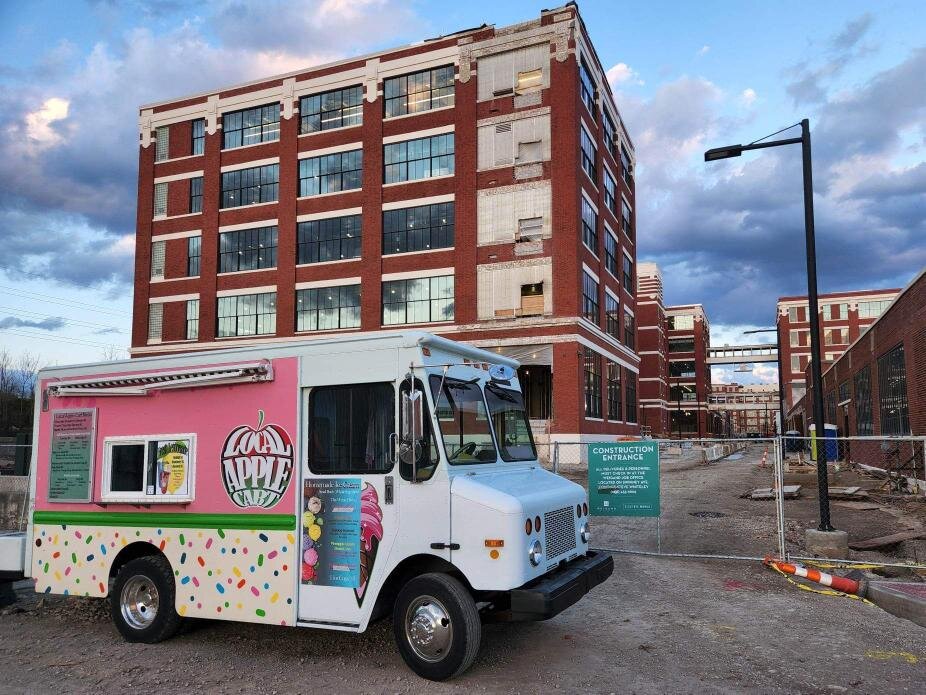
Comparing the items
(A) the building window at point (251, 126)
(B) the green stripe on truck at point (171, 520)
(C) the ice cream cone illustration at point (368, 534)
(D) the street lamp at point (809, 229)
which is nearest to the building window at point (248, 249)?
(A) the building window at point (251, 126)

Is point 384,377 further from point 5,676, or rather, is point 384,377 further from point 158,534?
point 5,676

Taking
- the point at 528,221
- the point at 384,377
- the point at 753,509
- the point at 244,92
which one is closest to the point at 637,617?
the point at 384,377

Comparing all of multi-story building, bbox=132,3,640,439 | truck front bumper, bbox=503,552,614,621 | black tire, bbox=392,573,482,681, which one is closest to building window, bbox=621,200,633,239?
multi-story building, bbox=132,3,640,439

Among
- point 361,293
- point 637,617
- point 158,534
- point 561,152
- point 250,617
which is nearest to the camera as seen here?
point 250,617

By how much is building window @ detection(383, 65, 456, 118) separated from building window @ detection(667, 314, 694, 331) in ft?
210

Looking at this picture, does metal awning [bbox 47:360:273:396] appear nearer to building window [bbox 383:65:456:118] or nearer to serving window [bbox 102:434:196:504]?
serving window [bbox 102:434:196:504]

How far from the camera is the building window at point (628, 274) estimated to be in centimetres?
4928

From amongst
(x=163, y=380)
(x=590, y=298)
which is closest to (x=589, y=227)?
(x=590, y=298)

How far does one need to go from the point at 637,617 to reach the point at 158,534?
527 cm

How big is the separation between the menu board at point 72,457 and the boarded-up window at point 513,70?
3325 cm

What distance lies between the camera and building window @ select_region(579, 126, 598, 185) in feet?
125

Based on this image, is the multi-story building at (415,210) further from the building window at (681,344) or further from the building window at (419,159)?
the building window at (681,344)

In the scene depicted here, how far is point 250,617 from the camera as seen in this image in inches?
263

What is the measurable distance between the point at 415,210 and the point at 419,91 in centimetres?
687
